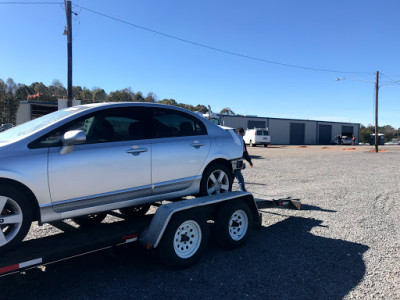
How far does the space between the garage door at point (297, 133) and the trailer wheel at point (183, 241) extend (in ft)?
174

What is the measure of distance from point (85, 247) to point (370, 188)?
29.8 ft

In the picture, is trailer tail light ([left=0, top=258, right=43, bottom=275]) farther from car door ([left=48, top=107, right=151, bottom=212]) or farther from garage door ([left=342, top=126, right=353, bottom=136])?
garage door ([left=342, top=126, right=353, bottom=136])

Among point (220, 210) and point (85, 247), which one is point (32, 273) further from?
point (220, 210)

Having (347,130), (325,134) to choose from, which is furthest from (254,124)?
(347,130)

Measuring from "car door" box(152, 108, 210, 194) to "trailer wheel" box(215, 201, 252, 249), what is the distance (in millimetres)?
673

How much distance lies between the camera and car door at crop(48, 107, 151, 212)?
3373mm

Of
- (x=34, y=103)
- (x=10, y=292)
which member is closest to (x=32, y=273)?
(x=10, y=292)

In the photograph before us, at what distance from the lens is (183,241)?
416 cm

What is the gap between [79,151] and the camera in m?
3.49

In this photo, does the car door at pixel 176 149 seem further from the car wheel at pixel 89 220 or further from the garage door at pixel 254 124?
the garage door at pixel 254 124

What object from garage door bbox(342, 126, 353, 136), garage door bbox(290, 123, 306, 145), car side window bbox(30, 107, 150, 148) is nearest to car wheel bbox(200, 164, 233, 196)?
car side window bbox(30, 107, 150, 148)

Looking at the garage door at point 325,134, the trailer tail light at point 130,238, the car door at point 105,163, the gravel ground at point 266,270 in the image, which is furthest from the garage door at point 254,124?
the trailer tail light at point 130,238

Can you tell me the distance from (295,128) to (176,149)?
5419 cm

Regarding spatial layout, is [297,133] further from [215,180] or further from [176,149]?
[176,149]
